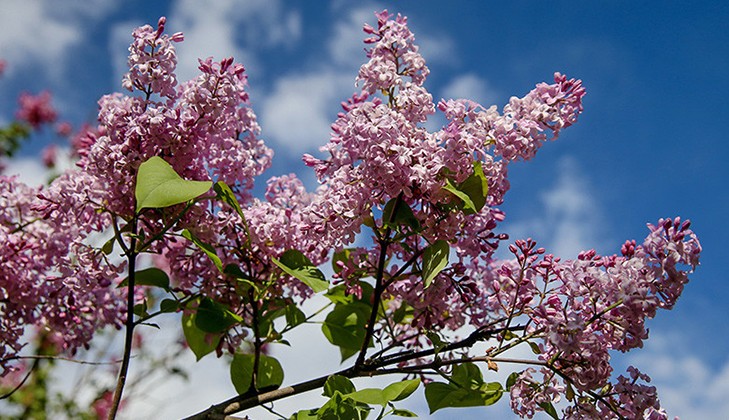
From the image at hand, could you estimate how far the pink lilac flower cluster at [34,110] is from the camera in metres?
5.84

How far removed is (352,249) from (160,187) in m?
0.48

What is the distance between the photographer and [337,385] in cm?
108

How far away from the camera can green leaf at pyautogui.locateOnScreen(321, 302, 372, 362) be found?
136 centimetres

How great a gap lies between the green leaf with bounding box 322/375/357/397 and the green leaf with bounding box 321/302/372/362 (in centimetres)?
27

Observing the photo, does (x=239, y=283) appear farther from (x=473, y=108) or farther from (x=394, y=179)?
(x=473, y=108)

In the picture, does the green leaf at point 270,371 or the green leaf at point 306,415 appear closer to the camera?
the green leaf at point 306,415

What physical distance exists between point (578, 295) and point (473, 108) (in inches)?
14.1

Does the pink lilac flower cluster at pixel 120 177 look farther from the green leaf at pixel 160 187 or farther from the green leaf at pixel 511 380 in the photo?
the green leaf at pixel 511 380

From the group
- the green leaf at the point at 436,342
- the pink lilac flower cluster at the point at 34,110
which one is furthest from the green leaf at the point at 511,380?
the pink lilac flower cluster at the point at 34,110

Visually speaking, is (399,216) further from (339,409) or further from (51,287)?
(51,287)

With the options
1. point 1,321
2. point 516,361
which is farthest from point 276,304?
point 1,321

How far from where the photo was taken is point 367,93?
4.22ft

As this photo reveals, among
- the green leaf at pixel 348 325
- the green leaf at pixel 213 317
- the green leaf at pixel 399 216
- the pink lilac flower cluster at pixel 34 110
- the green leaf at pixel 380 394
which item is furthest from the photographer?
the pink lilac flower cluster at pixel 34 110

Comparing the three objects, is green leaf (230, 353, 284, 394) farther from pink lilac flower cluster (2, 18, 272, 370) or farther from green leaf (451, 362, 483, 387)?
green leaf (451, 362, 483, 387)
